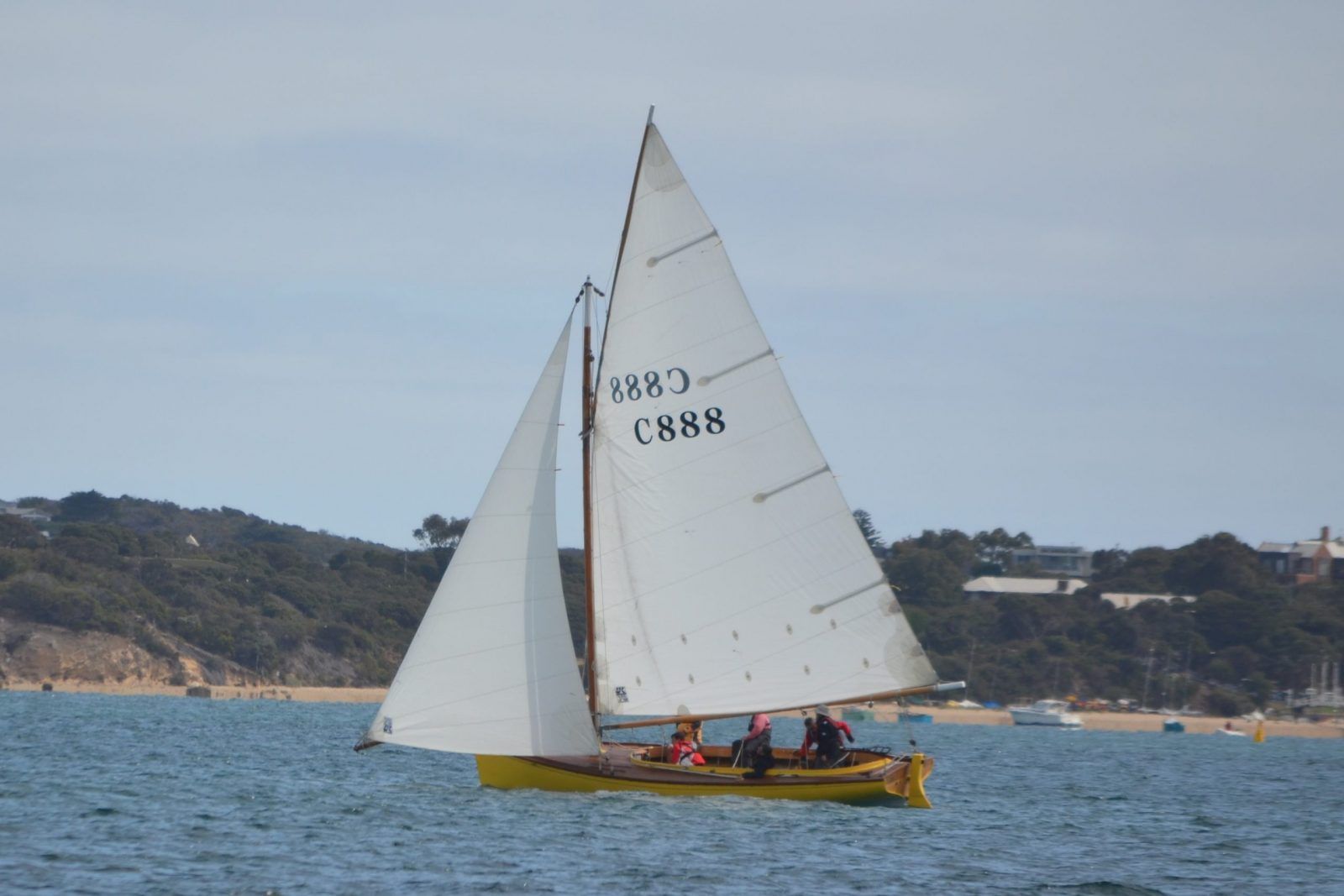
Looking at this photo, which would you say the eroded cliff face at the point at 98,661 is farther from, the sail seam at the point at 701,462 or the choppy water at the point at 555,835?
the sail seam at the point at 701,462

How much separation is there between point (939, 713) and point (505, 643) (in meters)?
117

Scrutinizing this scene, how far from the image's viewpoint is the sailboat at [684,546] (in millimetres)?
32469

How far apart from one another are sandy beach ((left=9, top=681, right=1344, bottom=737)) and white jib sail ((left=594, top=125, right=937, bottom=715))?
100 m

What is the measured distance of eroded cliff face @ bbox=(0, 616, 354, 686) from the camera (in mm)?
125688

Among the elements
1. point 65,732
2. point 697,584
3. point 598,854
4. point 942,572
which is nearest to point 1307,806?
point 697,584

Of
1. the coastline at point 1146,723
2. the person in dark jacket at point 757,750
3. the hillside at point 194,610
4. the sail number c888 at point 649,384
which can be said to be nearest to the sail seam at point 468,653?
the person in dark jacket at point 757,750

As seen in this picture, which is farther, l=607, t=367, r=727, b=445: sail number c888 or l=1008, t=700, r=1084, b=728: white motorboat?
l=1008, t=700, r=1084, b=728: white motorboat

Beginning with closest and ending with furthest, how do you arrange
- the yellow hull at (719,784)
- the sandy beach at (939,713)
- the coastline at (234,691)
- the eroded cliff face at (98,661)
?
the yellow hull at (719,784) → the coastline at (234,691) → the eroded cliff face at (98,661) → the sandy beach at (939,713)

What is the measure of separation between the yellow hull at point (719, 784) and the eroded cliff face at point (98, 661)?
3937 inches

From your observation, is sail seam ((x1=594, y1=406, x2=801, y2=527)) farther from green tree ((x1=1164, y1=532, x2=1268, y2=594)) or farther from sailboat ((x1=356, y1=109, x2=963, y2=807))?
green tree ((x1=1164, y1=532, x2=1268, y2=594))

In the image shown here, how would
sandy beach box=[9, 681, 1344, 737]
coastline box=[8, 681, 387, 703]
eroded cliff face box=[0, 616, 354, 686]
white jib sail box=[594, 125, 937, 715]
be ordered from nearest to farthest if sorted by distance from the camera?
white jib sail box=[594, 125, 937, 715] < coastline box=[8, 681, 387, 703] < eroded cliff face box=[0, 616, 354, 686] < sandy beach box=[9, 681, 1344, 737]

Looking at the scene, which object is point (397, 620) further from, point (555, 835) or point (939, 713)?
point (555, 835)

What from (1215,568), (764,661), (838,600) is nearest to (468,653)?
(764,661)

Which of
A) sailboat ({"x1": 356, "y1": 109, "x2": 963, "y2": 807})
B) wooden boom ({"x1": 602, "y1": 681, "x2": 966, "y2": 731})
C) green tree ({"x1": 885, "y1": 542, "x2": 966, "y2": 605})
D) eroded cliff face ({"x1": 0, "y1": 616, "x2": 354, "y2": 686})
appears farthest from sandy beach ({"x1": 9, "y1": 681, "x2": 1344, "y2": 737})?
sailboat ({"x1": 356, "y1": 109, "x2": 963, "y2": 807})
